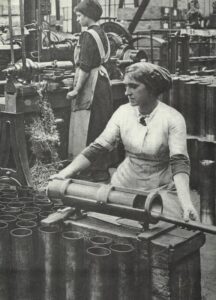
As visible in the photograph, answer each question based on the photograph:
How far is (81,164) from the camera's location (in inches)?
96.7

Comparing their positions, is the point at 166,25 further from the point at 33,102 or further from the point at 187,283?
the point at 187,283

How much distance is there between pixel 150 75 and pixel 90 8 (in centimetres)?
220

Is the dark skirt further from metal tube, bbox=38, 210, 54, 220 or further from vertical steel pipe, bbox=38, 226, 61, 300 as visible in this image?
vertical steel pipe, bbox=38, 226, 61, 300

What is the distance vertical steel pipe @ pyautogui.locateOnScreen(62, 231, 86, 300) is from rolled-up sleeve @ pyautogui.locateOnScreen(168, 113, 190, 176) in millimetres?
606

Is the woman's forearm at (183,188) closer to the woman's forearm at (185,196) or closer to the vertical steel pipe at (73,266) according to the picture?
the woman's forearm at (185,196)

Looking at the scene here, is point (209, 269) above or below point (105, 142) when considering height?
below

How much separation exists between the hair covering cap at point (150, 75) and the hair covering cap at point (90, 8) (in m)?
2.13

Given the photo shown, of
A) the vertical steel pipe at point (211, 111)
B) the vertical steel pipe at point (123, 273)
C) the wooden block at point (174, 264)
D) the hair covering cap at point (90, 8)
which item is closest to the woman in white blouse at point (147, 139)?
the wooden block at point (174, 264)

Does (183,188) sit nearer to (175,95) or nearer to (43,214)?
(43,214)

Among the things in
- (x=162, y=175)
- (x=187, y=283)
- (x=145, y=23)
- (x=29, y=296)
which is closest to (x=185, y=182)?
(x=162, y=175)

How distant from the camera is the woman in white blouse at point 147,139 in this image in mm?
2406

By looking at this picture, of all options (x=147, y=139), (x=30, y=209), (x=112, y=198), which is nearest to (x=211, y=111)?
(x=147, y=139)

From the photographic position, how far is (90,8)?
14.4 ft

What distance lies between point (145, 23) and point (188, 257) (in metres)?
10.2
